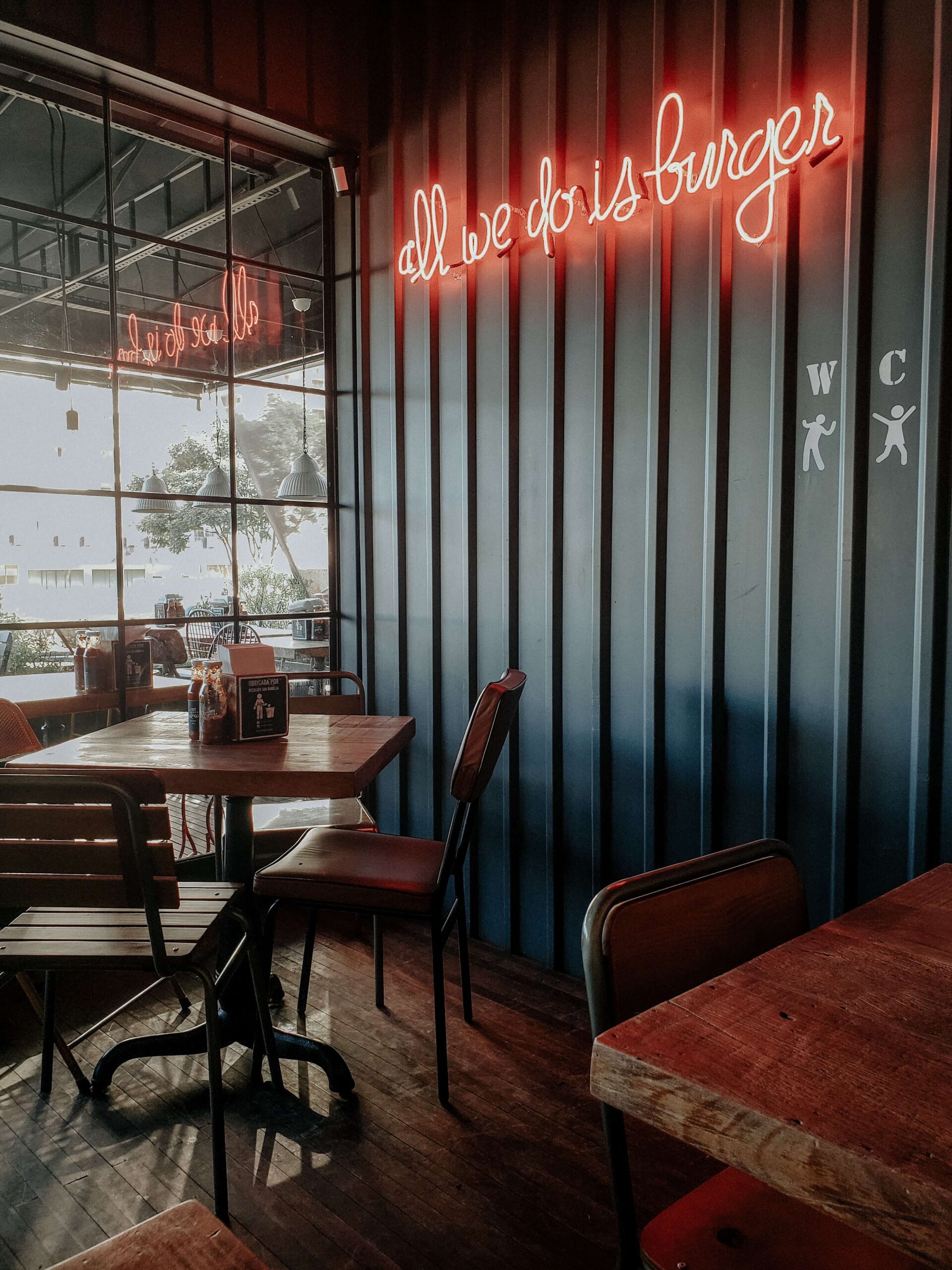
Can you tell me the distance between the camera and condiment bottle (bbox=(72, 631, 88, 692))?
11.6 ft

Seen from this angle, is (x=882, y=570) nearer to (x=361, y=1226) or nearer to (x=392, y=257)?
(x=361, y=1226)

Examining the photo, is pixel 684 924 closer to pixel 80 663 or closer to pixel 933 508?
pixel 933 508

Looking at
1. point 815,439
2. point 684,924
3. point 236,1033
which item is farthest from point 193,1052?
point 815,439

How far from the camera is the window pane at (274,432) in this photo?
13.2 feet

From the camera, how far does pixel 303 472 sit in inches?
169

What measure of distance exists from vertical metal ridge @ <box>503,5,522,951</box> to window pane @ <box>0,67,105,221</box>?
1639 millimetres

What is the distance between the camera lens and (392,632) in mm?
4070

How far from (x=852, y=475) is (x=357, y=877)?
1.83 meters

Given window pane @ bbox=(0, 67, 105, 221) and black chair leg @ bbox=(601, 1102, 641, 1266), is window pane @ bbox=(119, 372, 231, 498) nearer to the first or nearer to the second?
window pane @ bbox=(0, 67, 105, 221)

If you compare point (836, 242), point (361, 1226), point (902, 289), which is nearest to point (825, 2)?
point (836, 242)

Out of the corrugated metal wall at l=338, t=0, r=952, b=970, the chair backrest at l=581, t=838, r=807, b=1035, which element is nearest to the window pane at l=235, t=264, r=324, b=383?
the corrugated metal wall at l=338, t=0, r=952, b=970

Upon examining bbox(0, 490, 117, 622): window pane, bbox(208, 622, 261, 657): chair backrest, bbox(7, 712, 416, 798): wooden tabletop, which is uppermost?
bbox(0, 490, 117, 622): window pane

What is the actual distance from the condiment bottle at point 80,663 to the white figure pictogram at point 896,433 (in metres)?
2.99

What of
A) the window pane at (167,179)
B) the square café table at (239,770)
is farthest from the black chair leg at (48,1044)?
the window pane at (167,179)
